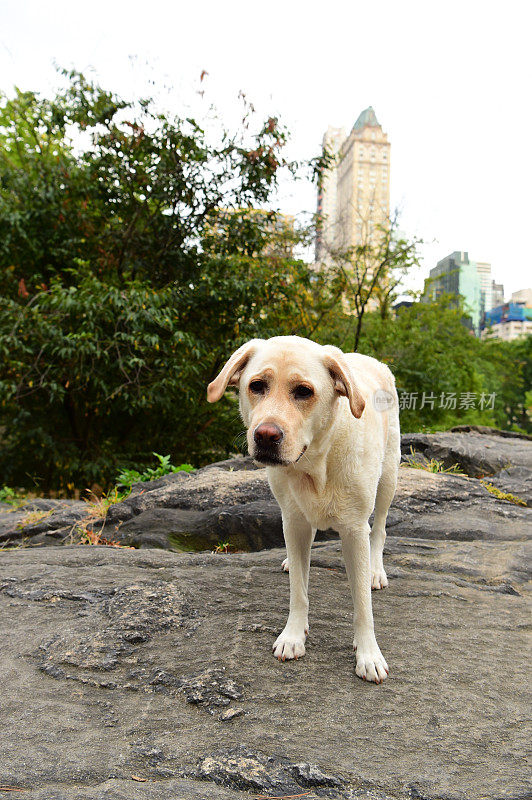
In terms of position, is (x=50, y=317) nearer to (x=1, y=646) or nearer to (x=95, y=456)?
(x=95, y=456)

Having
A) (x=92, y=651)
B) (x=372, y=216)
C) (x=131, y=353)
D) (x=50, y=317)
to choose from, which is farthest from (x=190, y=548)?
(x=372, y=216)

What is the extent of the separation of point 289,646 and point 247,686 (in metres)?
0.35

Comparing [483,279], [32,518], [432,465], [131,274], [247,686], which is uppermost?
[483,279]

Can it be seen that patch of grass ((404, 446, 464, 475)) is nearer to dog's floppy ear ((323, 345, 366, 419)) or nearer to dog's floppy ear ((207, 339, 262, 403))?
dog's floppy ear ((323, 345, 366, 419))

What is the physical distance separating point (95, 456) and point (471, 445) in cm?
598

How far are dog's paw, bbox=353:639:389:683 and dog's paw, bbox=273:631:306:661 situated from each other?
0.30 meters

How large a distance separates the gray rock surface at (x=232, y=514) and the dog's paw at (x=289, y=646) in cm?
198

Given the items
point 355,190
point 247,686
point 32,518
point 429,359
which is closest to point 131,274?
point 32,518

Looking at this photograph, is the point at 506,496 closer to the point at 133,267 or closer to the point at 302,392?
the point at 302,392

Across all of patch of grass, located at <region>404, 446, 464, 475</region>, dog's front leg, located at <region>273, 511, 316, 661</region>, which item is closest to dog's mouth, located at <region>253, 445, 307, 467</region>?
dog's front leg, located at <region>273, 511, 316, 661</region>

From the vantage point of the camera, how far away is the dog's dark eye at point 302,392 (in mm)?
2442

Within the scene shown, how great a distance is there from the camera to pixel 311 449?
2.63 metres

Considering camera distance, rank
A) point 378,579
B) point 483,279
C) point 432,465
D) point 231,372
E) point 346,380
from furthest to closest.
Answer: point 483,279 → point 432,465 → point 378,579 → point 231,372 → point 346,380

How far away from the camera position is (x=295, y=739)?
2.15m
